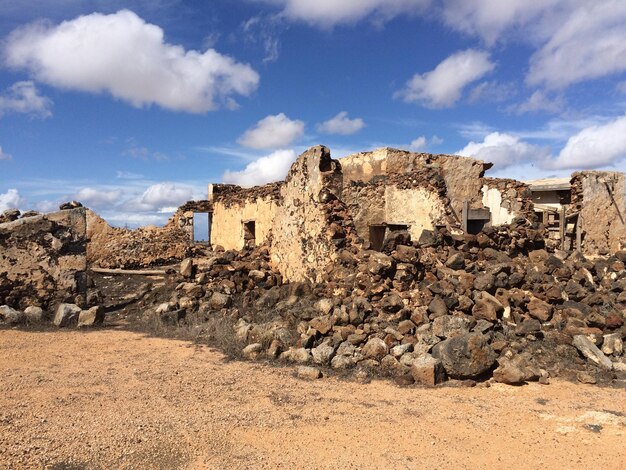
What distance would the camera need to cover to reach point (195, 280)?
9.40m

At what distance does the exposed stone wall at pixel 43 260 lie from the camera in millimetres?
8398

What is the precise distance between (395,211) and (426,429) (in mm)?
9740

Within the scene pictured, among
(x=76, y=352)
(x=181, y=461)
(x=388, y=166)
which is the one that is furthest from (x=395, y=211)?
(x=181, y=461)

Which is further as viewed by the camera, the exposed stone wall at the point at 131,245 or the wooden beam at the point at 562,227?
the exposed stone wall at the point at 131,245

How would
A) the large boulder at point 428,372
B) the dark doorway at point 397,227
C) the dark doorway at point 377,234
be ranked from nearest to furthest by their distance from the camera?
the large boulder at point 428,372
the dark doorway at point 397,227
the dark doorway at point 377,234

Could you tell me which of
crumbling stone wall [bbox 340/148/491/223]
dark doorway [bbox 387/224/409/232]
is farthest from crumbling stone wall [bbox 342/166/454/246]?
crumbling stone wall [bbox 340/148/491/223]

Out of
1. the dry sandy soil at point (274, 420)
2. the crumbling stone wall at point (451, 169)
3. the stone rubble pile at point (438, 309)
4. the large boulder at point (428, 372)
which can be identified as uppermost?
the crumbling stone wall at point (451, 169)

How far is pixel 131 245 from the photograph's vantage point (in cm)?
1586

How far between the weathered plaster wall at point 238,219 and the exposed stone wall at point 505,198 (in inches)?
277

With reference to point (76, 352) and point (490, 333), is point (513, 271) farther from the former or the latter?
point (76, 352)

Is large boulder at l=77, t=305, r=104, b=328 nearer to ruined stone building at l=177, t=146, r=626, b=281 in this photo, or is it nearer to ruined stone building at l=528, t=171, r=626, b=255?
ruined stone building at l=177, t=146, r=626, b=281

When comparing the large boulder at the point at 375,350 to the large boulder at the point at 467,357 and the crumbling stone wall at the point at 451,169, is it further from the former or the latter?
the crumbling stone wall at the point at 451,169

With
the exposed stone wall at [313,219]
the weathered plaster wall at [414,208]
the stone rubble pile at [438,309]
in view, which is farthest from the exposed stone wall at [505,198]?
the exposed stone wall at [313,219]

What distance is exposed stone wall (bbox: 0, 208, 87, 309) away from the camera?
27.6ft
